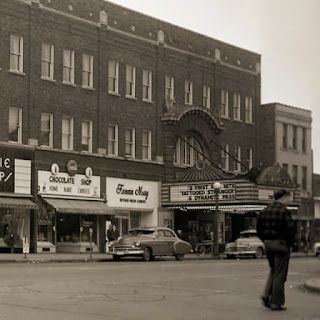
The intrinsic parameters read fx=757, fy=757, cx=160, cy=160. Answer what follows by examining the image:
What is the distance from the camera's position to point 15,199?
37.7m

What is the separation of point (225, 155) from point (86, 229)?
14603mm

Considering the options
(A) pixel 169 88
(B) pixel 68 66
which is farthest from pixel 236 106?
(B) pixel 68 66

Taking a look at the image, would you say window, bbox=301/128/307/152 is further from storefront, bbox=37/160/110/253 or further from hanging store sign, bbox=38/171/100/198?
hanging store sign, bbox=38/171/100/198

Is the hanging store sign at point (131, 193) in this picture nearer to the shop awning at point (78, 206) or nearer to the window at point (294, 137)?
the shop awning at point (78, 206)

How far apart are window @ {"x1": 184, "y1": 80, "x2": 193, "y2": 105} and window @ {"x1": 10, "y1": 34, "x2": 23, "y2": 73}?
13749 millimetres

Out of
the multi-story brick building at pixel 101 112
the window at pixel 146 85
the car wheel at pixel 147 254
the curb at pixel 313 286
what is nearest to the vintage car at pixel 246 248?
the multi-story brick building at pixel 101 112

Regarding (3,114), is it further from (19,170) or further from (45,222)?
(45,222)

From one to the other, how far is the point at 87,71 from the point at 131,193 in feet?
25.6

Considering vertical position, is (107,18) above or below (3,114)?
above

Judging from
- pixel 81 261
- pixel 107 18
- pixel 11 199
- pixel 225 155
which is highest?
pixel 107 18

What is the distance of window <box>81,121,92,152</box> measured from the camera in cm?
4269

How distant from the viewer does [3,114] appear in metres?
38.2

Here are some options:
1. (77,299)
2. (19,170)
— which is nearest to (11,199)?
(19,170)

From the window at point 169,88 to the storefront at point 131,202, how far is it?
564 centimetres
